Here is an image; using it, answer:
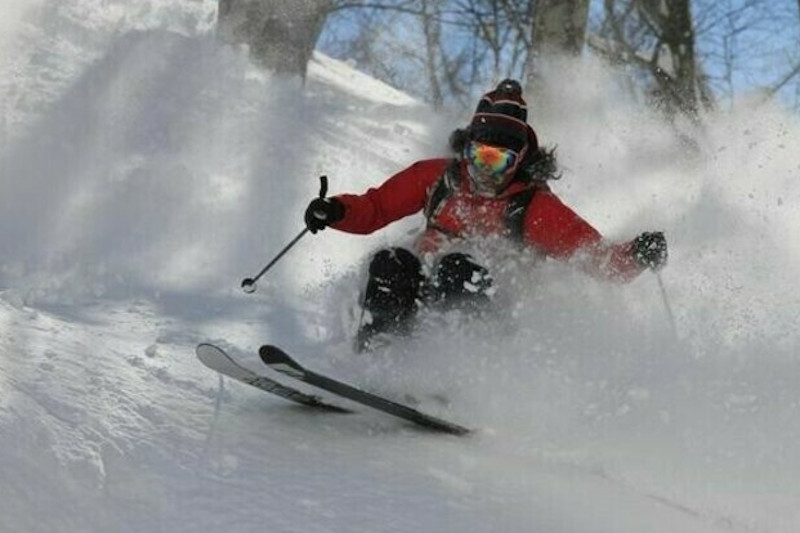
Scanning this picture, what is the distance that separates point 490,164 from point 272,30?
607 centimetres

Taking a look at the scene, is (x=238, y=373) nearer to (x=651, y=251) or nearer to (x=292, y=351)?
(x=292, y=351)

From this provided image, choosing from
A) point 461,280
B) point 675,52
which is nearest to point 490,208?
point 461,280

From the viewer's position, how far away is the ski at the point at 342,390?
288 centimetres

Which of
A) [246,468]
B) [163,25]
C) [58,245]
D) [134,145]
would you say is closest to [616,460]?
[246,468]

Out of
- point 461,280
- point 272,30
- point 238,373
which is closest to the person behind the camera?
point 238,373

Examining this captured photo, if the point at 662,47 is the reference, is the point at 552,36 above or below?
below

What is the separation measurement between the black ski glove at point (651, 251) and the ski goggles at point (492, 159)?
57 centimetres

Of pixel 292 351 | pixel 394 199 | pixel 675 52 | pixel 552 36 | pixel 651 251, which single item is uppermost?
pixel 675 52

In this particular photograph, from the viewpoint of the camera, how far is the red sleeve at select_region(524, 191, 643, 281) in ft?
12.5

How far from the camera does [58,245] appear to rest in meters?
4.77

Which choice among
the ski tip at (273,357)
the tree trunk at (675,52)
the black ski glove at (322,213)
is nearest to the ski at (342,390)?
the ski tip at (273,357)

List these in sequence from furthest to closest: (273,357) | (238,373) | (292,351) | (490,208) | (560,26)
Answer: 1. (560,26)
2. (292,351)
3. (490,208)
4. (238,373)
5. (273,357)

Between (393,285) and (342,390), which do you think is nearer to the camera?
(342,390)

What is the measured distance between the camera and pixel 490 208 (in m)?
3.93
